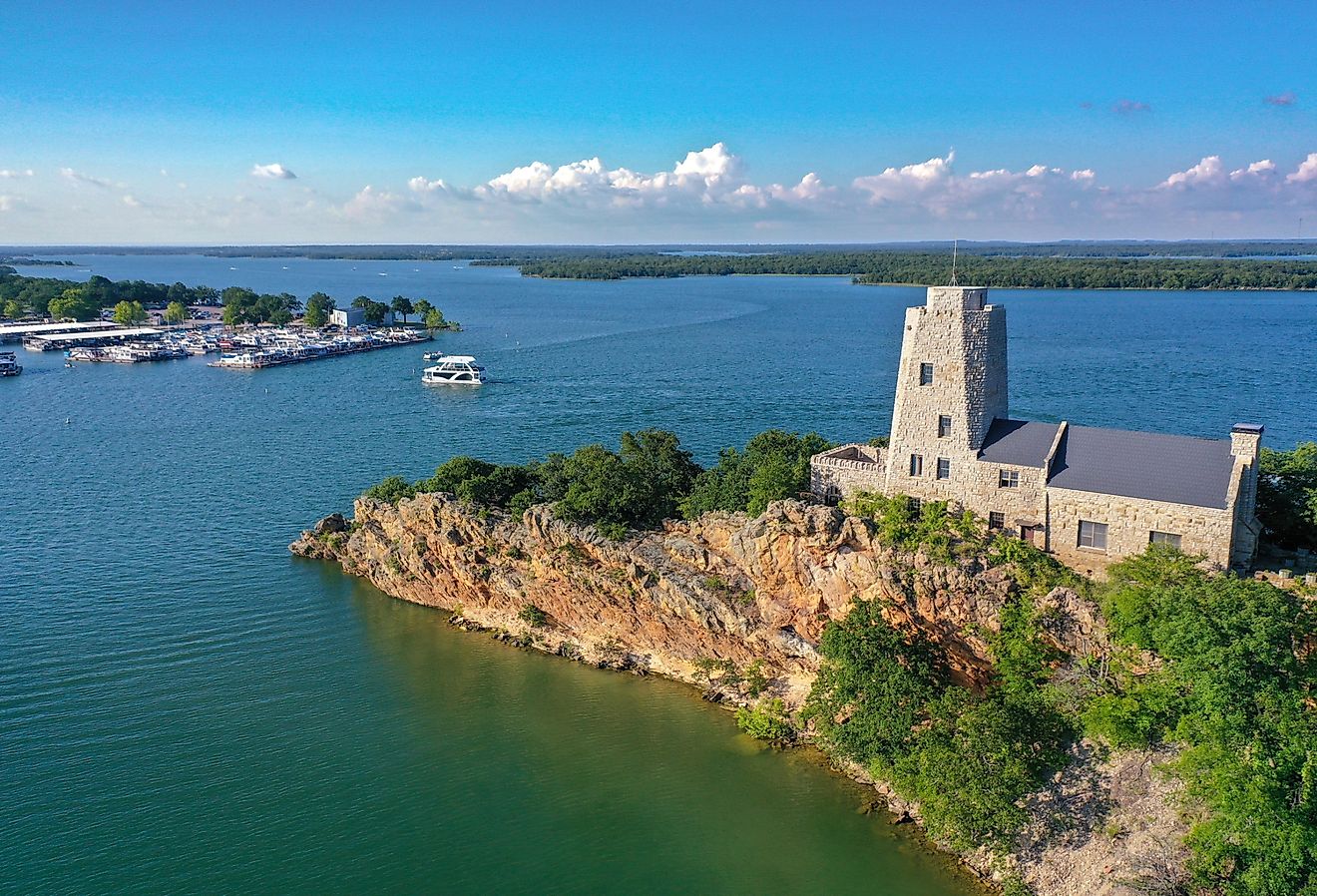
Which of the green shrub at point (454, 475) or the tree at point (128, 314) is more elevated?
the tree at point (128, 314)

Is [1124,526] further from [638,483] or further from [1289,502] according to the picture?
[638,483]

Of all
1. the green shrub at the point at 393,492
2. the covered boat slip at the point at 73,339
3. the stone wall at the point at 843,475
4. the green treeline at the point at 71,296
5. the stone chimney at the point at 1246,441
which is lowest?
the green shrub at the point at 393,492

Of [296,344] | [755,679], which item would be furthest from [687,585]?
[296,344]

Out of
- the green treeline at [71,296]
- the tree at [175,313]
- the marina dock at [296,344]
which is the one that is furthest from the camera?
the tree at [175,313]

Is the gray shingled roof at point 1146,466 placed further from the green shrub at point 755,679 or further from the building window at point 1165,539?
the green shrub at point 755,679

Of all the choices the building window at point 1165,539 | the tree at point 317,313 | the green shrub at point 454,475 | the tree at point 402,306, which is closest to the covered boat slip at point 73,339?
the tree at point 317,313

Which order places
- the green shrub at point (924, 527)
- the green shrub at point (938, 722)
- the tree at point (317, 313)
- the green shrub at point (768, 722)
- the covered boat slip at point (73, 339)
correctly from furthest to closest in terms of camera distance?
1. the tree at point (317, 313)
2. the covered boat slip at point (73, 339)
3. the green shrub at point (768, 722)
4. the green shrub at point (924, 527)
5. the green shrub at point (938, 722)

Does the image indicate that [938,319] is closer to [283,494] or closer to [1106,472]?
[1106,472]

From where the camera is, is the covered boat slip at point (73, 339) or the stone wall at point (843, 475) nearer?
the stone wall at point (843, 475)
